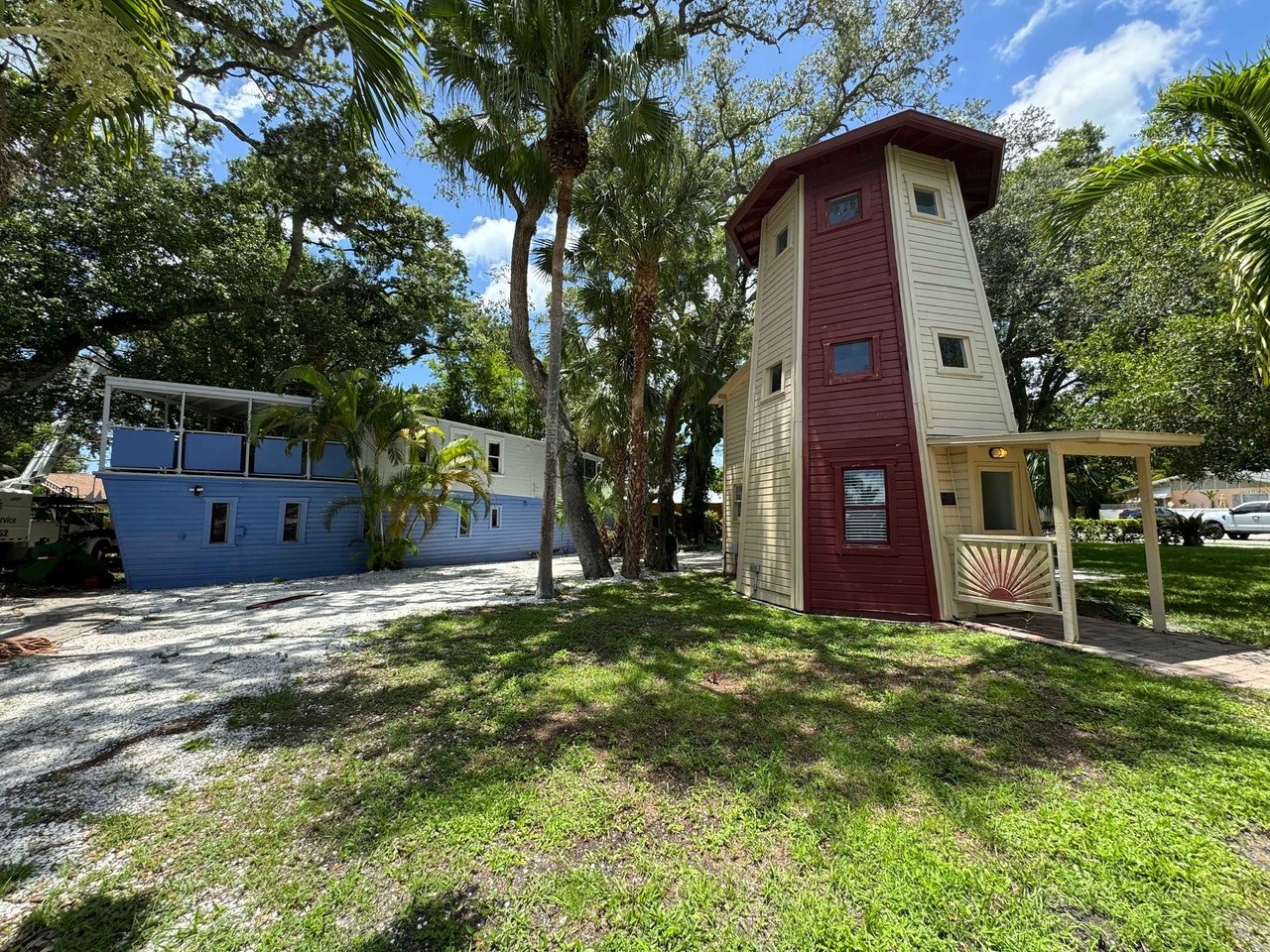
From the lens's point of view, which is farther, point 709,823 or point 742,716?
point 742,716

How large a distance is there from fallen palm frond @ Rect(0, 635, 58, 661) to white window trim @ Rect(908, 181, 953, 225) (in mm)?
14283

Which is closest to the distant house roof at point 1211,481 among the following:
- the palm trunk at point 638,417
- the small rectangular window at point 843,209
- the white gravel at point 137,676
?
the small rectangular window at point 843,209

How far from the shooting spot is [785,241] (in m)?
9.99

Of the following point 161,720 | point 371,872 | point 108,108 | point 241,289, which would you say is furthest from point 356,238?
point 371,872

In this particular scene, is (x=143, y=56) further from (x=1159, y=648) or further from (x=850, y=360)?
(x=1159, y=648)

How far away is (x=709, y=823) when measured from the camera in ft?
9.12

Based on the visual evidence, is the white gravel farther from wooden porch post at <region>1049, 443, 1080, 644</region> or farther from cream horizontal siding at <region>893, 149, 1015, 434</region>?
wooden porch post at <region>1049, 443, 1080, 644</region>

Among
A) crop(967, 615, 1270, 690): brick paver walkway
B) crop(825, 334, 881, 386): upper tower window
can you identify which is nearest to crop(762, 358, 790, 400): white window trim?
crop(825, 334, 881, 386): upper tower window

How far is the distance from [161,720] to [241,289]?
13799mm

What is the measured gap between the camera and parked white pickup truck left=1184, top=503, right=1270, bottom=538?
79.9 feet

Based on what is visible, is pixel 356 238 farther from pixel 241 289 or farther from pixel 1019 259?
pixel 1019 259

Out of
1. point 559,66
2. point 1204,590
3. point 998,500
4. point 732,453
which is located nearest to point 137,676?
point 559,66

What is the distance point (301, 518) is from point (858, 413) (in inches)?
543

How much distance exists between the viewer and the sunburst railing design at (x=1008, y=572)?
6543 millimetres
